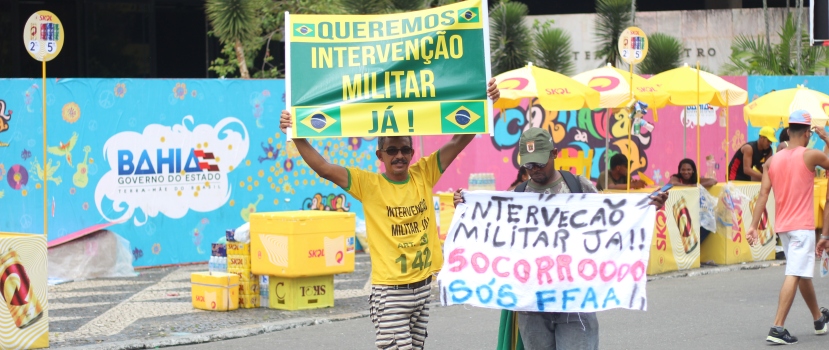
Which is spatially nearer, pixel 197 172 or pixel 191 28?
pixel 197 172

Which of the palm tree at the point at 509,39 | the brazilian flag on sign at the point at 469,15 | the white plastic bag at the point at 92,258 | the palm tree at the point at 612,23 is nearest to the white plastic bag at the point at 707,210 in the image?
the white plastic bag at the point at 92,258

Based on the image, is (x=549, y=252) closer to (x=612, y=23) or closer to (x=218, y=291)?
(x=218, y=291)

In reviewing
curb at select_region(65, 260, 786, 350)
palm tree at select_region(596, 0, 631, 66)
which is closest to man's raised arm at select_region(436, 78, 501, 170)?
curb at select_region(65, 260, 786, 350)

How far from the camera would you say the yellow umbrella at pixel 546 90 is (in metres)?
14.8

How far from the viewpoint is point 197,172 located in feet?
48.6

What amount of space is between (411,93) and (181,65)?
910 inches

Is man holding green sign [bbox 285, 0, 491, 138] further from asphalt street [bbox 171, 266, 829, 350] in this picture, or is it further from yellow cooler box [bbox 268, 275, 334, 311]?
yellow cooler box [bbox 268, 275, 334, 311]

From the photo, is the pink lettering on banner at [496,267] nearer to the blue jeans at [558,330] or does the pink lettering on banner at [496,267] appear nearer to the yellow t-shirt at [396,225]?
the blue jeans at [558,330]

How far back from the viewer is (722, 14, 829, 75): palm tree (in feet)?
91.5

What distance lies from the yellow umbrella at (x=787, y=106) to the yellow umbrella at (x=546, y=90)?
272 centimetres

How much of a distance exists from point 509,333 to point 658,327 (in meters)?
4.08

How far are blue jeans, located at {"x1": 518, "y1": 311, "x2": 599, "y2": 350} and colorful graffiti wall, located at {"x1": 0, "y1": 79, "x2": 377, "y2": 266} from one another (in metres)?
8.19

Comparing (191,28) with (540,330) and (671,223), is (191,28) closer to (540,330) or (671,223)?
(671,223)

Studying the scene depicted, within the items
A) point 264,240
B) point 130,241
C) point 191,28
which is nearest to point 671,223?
point 264,240
